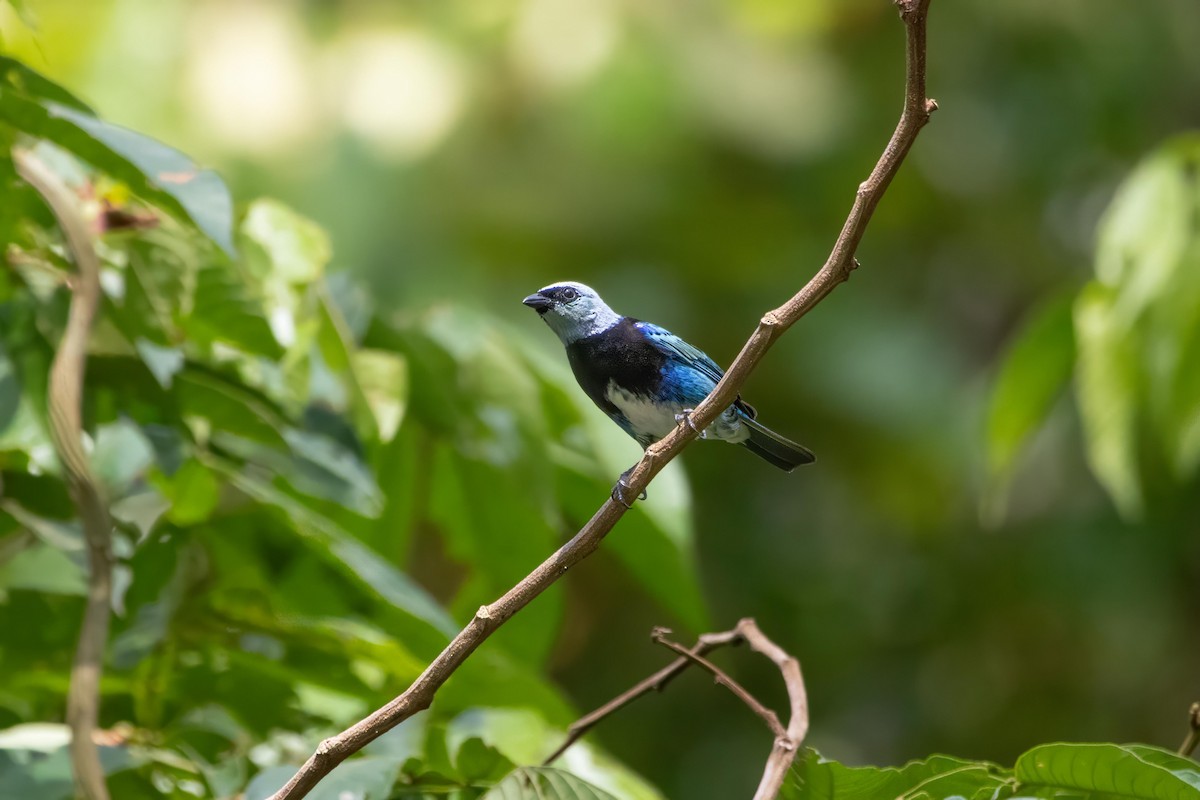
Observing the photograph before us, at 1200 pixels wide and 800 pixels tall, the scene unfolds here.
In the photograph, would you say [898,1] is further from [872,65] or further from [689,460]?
[872,65]

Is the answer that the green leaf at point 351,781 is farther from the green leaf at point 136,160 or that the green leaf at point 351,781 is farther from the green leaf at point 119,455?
the green leaf at point 136,160

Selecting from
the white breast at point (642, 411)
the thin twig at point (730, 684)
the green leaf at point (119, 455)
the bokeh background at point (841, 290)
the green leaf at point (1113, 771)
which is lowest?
the green leaf at point (119, 455)

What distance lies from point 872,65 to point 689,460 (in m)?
2.86

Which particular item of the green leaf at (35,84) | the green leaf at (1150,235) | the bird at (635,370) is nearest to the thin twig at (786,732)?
the bird at (635,370)

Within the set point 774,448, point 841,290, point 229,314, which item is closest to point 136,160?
point 229,314

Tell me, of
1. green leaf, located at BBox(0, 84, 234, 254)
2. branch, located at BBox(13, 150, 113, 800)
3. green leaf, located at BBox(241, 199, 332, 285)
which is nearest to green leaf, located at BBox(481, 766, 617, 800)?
branch, located at BBox(13, 150, 113, 800)

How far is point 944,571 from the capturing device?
24.1ft

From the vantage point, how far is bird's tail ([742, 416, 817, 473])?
210 centimetres

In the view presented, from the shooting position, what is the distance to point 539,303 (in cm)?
208

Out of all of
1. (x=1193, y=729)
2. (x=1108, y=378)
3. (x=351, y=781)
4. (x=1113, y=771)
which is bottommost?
(x=351, y=781)

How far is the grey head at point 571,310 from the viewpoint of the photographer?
6.84 ft

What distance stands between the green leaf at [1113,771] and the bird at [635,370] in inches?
25.1

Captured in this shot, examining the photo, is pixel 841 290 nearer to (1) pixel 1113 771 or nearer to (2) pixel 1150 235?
(2) pixel 1150 235

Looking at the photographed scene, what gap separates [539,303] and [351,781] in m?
0.79
